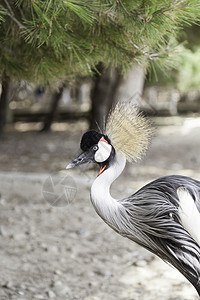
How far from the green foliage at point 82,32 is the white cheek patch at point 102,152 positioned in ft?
1.36

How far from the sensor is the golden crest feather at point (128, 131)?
158 cm

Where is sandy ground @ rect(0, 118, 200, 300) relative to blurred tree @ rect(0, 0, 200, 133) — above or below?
Result: below

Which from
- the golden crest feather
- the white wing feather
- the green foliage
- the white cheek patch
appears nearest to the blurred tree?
the green foliage

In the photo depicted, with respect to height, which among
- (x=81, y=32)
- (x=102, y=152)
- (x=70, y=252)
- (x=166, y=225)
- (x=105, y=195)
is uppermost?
(x=81, y=32)

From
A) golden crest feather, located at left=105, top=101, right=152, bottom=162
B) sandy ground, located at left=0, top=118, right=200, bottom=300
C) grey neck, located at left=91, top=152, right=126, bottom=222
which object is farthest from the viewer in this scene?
sandy ground, located at left=0, top=118, right=200, bottom=300

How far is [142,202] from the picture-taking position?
1.60 meters

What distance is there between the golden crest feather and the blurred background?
141 millimetres

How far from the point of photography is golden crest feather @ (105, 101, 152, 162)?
1580mm

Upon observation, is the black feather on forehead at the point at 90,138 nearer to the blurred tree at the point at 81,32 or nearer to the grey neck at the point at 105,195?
the grey neck at the point at 105,195

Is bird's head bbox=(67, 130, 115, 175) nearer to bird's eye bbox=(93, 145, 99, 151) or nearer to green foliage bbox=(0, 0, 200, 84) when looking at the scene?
bird's eye bbox=(93, 145, 99, 151)

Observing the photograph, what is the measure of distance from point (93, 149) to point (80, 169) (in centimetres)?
124

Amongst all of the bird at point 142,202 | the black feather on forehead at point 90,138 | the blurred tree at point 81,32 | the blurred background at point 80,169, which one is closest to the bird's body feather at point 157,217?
the bird at point 142,202

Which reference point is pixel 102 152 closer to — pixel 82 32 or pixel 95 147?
pixel 95 147

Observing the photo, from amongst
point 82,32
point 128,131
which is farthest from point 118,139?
point 82,32
